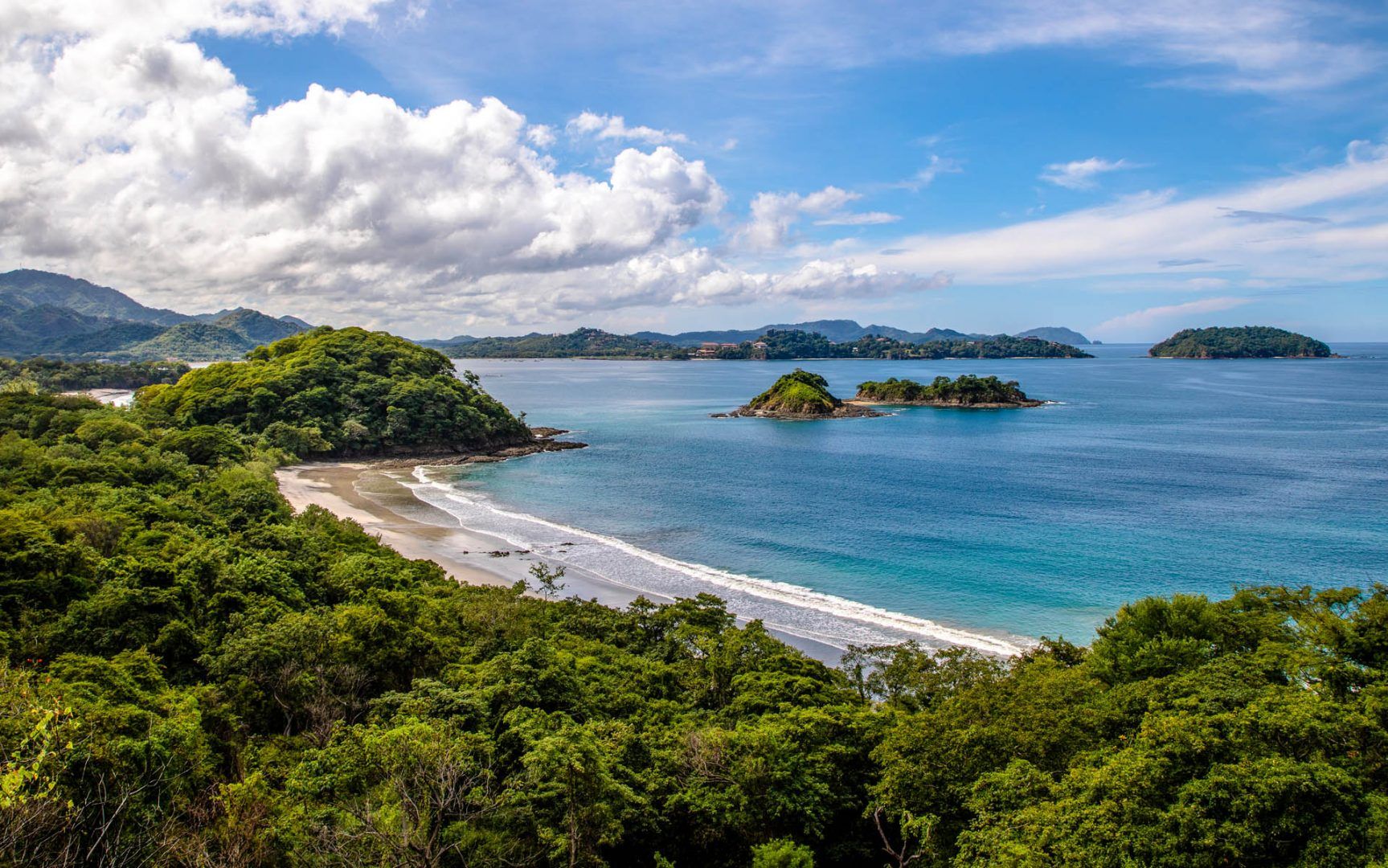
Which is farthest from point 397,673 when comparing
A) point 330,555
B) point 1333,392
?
point 1333,392

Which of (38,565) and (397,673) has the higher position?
(38,565)

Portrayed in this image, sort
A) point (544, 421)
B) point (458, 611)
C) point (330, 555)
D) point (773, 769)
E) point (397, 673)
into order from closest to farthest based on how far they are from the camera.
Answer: point (773, 769)
point (397, 673)
point (458, 611)
point (330, 555)
point (544, 421)

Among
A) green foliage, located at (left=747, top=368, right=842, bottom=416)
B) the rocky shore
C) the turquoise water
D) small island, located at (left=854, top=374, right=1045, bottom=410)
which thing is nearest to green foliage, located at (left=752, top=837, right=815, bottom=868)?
the turquoise water

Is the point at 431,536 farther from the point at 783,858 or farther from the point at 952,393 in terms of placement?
the point at 952,393

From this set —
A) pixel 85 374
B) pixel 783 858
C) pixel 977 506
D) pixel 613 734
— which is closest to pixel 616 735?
pixel 613 734

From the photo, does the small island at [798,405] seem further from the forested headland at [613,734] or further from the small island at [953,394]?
the forested headland at [613,734]

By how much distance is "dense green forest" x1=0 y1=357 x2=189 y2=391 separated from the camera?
12617 cm

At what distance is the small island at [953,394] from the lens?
127625mm

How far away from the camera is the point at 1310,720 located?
499 inches

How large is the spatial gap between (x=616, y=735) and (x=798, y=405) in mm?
105118

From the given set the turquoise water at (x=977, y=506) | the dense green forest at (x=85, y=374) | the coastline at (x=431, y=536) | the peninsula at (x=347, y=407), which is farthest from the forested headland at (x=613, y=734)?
the dense green forest at (x=85, y=374)

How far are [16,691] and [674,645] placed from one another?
646 inches

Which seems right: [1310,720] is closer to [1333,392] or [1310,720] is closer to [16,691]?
[16,691]

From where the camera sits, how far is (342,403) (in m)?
80.6
